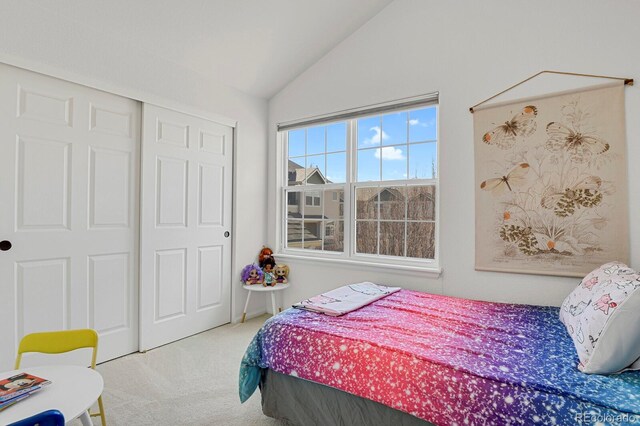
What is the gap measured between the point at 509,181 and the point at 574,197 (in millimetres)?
393

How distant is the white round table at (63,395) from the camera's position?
3.40ft

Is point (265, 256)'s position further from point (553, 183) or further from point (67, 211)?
point (553, 183)

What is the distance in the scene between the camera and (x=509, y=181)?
7.93 feet

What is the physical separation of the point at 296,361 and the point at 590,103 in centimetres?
241

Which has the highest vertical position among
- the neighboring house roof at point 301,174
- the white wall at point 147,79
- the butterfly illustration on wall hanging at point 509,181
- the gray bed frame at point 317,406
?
the white wall at point 147,79

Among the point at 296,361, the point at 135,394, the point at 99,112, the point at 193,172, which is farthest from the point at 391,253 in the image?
the point at 99,112

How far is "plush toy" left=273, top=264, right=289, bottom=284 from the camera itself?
3602 mm

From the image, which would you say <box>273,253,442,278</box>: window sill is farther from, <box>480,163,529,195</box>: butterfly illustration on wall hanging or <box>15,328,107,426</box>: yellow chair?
<box>15,328,107,426</box>: yellow chair

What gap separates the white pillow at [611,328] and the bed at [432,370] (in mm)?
46

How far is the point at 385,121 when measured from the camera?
3.15 metres

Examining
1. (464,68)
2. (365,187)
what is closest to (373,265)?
(365,187)

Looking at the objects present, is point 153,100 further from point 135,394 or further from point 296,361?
point 296,361

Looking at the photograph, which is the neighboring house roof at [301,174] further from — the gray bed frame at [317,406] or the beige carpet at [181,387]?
the gray bed frame at [317,406]

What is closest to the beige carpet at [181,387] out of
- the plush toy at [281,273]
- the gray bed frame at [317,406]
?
the gray bed frame at [317,406]
